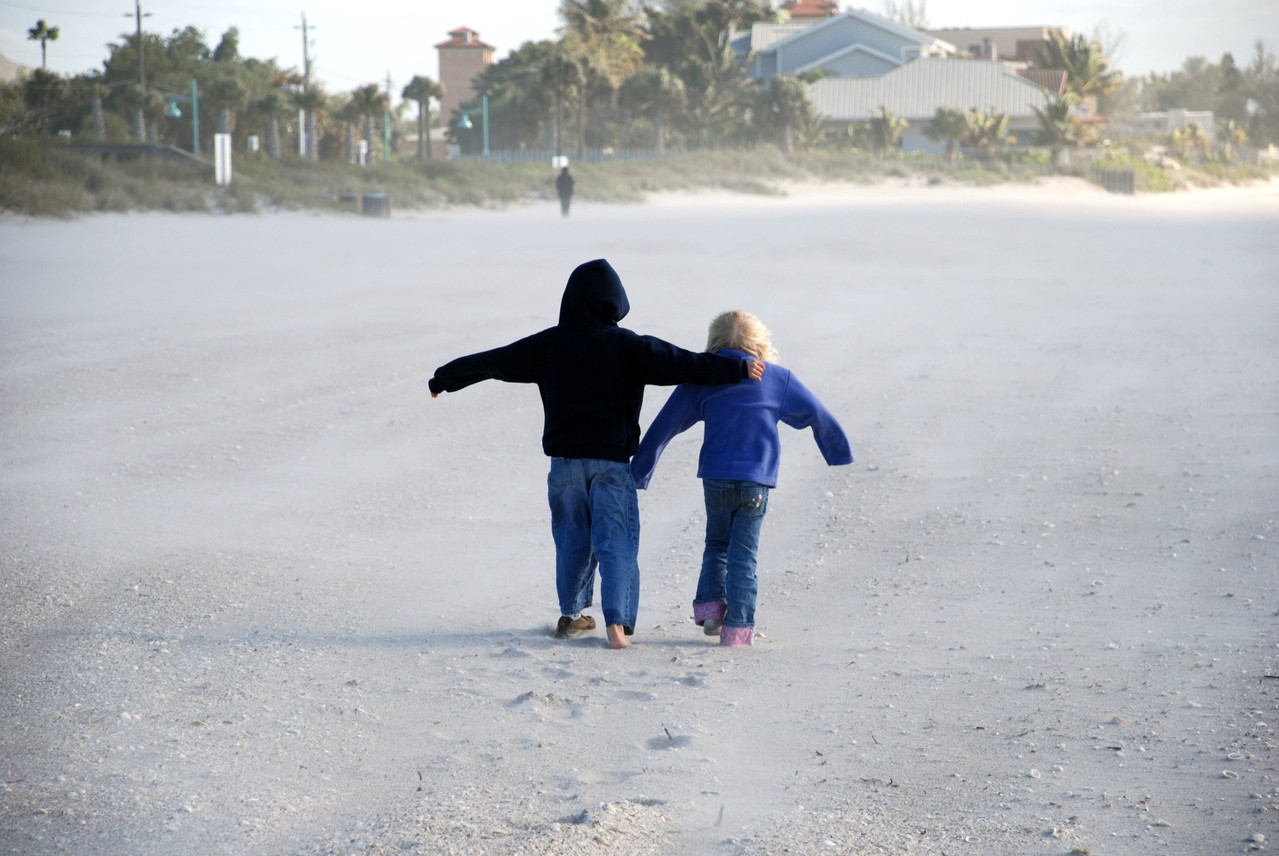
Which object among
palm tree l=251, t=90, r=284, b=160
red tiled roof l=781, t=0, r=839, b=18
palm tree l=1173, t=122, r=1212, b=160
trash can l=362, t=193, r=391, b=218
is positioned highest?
red tiled roof l=781, t=0, r=839, b=18

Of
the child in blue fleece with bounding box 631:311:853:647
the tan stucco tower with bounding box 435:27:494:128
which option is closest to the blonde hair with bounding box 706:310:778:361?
the child in blue fleece with bounding box 631:311:853:647

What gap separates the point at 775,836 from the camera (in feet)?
12.0

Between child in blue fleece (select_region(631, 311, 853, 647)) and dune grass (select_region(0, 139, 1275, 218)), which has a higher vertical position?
dune grass (select_region(0, 139, 1275, 218))

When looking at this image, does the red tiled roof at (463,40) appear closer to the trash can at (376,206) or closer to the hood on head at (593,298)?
the trash can at (376,206)

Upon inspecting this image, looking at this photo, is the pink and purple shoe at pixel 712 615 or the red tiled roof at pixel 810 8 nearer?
the pink and purple shoe at pixel 712 615

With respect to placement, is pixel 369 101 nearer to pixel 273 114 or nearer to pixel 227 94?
pixel 273 114

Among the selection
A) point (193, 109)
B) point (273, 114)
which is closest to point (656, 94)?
point (193, 109)

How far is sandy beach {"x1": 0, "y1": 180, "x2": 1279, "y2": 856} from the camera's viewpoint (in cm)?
381

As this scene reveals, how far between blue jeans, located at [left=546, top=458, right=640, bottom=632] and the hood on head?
0.52 meters

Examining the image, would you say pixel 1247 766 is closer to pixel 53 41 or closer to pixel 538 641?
pixel 538 641

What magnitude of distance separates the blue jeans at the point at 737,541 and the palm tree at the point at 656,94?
2537 inches

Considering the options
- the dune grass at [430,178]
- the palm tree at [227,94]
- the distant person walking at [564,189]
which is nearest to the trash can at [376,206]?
the dune grass at [430,178]

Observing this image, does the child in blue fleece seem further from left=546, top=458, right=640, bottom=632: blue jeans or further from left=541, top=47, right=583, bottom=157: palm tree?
left=541, top=47, right=583, bottom=157: palm tree

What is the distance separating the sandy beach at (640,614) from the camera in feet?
12.5
